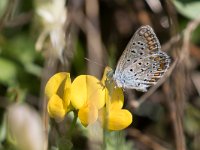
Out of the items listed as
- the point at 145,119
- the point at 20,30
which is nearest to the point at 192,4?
the point at 145,119

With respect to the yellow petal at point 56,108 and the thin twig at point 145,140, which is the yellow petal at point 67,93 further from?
the thin twig at point 145,140

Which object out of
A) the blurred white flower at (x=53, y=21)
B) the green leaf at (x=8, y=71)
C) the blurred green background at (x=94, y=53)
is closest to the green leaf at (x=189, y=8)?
the blurred green background at (x=94, y=53)

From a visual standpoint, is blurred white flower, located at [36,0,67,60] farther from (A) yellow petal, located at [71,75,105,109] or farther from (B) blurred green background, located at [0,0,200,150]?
(A) yellow petal, located at [71,75,105,109]

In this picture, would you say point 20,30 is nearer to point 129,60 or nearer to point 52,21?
point 52,21

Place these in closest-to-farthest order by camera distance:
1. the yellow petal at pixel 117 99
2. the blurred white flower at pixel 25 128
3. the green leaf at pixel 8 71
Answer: the blurred white flower at pixel 25 128 → the yellow petal at pixel 117 99 → the green leaf at pixel 8 71

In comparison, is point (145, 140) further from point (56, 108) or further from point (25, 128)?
point (25, 128)
